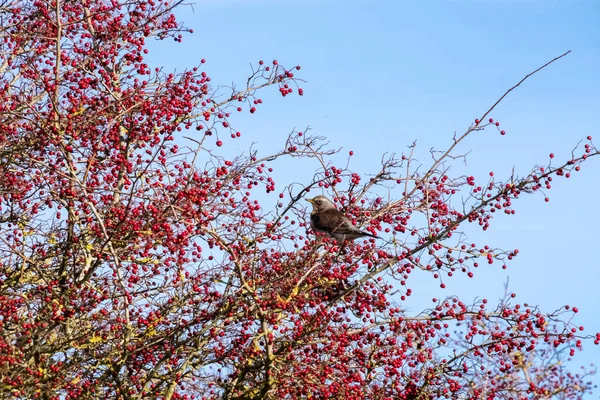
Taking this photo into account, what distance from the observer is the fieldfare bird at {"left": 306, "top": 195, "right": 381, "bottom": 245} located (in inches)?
438

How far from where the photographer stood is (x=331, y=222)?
1152 cm

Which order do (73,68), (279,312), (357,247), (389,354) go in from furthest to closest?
(73,68) < (357,247) < (389,354) < (279,312)

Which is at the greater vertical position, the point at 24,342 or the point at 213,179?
the point at 213,179

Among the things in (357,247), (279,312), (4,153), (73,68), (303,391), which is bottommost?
(303,391)

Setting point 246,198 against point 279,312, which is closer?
point 279,312

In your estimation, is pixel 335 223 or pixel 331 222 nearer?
pixel 335 223

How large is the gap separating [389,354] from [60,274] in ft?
16.5

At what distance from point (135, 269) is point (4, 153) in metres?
2.78

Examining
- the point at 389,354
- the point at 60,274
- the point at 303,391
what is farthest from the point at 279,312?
the point at 60,274

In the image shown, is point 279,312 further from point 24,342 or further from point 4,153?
point 4,153

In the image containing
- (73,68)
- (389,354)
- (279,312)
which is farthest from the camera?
(73,68)

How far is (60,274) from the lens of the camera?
37.9 ft

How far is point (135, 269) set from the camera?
1061 centimetres

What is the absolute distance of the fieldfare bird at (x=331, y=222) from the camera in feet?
36.5
